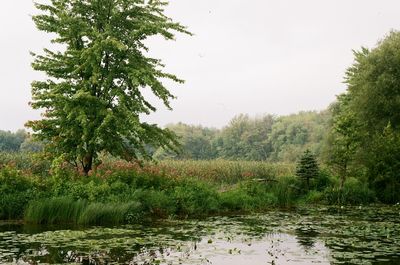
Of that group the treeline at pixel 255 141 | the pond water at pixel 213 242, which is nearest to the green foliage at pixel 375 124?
the pond water at pixel 213 242

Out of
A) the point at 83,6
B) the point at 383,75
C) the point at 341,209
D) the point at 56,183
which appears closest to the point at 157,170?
the point at 56,183

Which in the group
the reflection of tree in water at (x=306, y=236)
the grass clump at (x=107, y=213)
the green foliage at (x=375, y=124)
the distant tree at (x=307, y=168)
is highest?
the green foliage at (x=375, y=124)

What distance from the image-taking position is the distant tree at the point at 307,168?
25.5 meters

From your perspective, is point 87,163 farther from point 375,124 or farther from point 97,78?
point 375,124

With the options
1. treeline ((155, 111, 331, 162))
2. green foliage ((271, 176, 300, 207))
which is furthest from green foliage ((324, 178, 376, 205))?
treeline ((155, 111, 331, 162))

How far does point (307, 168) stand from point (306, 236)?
508 inches

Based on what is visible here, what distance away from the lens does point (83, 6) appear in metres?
18.7

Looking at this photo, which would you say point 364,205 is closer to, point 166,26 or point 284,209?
point 284,209

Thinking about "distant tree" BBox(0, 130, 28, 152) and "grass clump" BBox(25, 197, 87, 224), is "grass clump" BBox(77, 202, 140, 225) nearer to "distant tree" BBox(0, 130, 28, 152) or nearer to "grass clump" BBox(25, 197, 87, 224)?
"grass clump" BBox(25, 197, 87, 224)

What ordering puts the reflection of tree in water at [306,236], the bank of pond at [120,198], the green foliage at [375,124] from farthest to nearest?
1. the green foliage at [375,124]
2. the bank of pond at [120,198]
3. the reflection of tree in water at [306,236]

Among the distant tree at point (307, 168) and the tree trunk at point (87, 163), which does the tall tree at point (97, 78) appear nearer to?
the tree trunk at point (87, 163)

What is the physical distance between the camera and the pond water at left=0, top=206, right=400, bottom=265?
991cm

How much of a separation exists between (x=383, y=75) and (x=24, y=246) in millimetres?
28254

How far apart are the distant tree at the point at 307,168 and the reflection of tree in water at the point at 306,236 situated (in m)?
10.7
